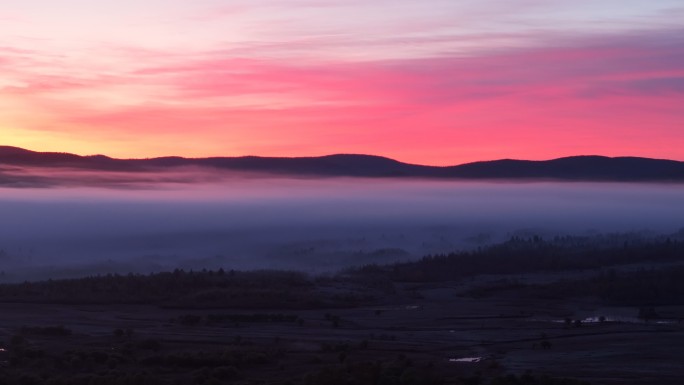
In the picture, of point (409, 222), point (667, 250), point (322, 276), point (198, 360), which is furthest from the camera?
point (409, 222)

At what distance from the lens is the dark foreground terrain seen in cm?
3088

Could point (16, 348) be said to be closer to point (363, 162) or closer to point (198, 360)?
point (198, 360)

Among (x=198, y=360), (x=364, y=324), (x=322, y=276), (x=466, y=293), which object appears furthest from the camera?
(x=322, y=276)

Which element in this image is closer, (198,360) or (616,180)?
(198,360)

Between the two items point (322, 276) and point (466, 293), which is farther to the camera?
point (322, 276)

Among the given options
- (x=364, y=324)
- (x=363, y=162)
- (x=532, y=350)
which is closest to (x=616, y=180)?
(x=363, y=162)

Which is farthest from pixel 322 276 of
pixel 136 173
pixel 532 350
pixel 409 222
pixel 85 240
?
pixel 136 173

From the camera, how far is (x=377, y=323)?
148ft

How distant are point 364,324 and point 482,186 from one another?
284 feet

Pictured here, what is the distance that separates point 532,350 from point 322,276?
28.4 meters

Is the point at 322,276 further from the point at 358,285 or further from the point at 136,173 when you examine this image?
the point at 136,173

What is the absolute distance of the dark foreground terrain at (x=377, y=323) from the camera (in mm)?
30875

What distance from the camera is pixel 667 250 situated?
69688 mm

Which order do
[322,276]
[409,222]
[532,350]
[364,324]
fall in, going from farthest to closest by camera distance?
1. [409,222]
2. [322,276]
3. [364,324]
4. [532,350]
